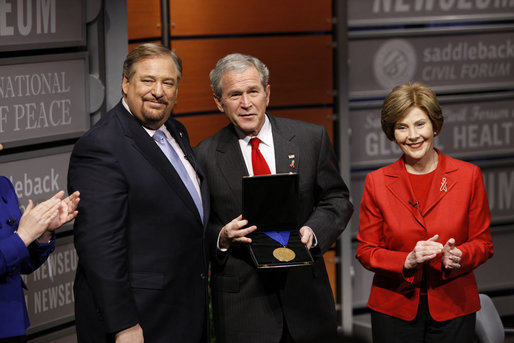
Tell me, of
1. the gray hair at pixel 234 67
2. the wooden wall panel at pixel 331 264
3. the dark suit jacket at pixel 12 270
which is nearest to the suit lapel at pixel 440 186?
the gray hair at pixel 234 67

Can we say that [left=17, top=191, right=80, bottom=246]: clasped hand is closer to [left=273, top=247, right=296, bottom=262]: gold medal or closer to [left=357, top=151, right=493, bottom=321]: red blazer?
[left=273, top=247, right=296, bottom=262]: gold medal

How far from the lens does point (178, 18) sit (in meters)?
5.26

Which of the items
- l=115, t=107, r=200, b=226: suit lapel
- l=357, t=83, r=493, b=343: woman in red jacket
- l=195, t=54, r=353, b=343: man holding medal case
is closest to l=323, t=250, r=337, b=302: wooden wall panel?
l=195, t=54, r=353, b=343: man holding medal case

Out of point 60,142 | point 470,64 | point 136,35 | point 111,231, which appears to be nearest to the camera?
point 111,231

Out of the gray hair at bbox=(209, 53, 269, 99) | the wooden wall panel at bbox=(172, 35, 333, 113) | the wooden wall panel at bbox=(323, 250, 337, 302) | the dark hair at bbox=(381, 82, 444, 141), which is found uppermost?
the wooden wall panel at bbox=(172, 35, 333, 113)

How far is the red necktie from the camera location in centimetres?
361

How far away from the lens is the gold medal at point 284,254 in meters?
3.35

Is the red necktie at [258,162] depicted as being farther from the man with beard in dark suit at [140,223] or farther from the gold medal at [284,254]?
the gold medal at [284,254]

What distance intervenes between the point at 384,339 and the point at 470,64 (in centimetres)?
301

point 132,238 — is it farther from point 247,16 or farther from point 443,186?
point 247,16

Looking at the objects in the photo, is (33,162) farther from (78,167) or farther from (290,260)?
(290,260)

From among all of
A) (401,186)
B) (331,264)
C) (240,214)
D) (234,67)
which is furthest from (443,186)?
(331,264)

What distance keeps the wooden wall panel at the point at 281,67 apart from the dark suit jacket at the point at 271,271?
168 centimetres

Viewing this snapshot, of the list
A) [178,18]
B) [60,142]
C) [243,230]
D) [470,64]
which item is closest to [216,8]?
[178,18]
